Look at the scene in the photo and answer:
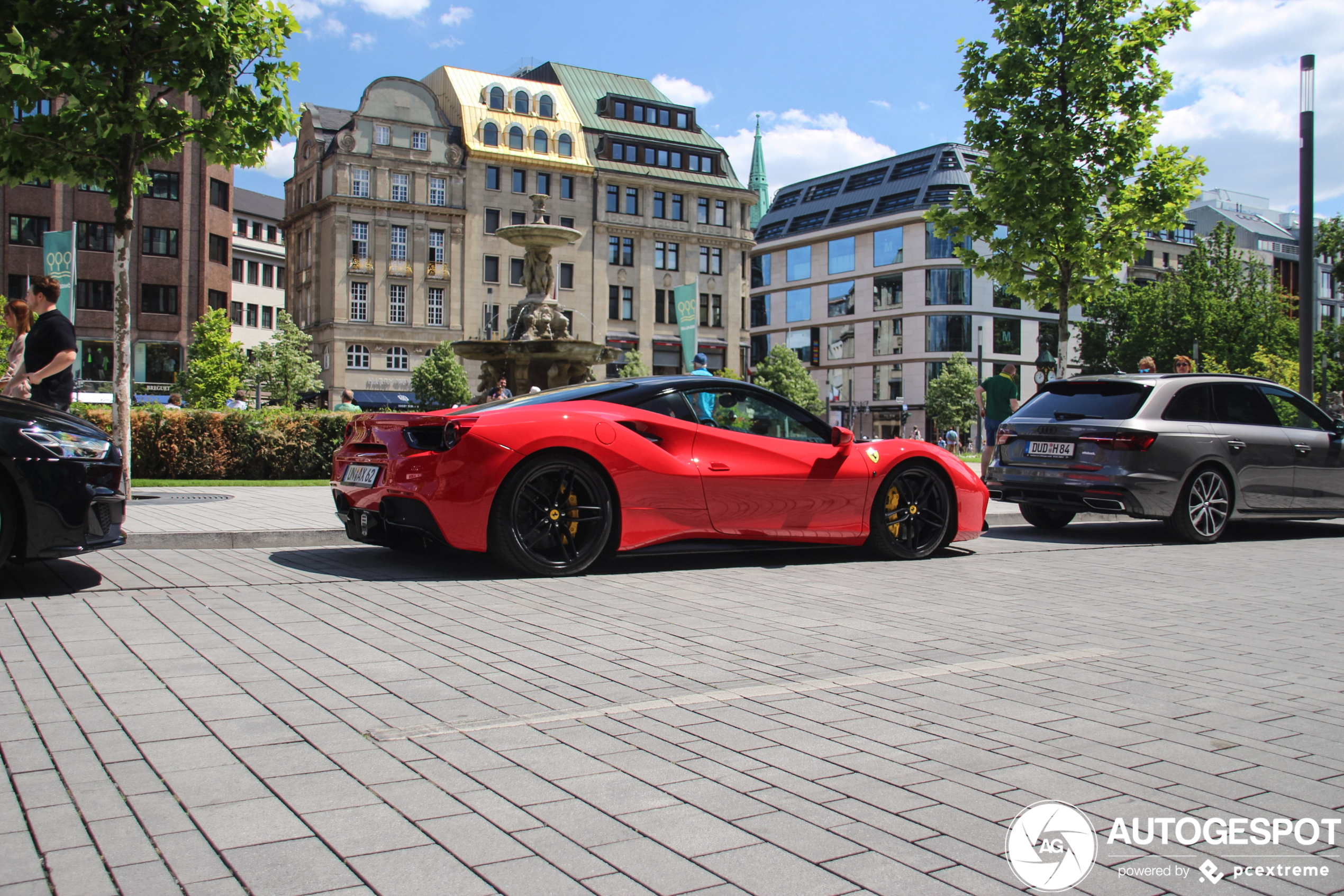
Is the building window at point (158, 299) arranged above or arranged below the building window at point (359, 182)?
below

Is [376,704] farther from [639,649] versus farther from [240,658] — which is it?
[639,649]

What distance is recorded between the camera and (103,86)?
33.1ft

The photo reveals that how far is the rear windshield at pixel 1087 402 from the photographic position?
10.1m

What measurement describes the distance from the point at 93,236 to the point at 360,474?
189ft

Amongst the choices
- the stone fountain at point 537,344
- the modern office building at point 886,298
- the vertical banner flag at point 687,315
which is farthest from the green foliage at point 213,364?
the modern office building at point 886,298

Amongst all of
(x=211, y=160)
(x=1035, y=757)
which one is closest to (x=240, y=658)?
(x=1035, y=757)

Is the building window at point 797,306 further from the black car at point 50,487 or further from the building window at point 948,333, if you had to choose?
the black car at point 50,487

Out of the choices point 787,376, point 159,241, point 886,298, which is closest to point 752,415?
point 159,241

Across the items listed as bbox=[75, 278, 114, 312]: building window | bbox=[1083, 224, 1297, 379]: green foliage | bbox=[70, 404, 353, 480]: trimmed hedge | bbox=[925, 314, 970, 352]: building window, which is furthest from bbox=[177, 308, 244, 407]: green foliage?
bbox=[925, 314, 970, 352]: building window

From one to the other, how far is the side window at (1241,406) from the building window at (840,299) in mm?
84624

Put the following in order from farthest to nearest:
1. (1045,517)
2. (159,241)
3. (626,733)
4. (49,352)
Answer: (159,241), (1045,517), (49,352), (626,733)

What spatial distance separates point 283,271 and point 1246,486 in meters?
87.8

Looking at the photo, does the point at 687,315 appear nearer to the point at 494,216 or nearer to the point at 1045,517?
the point at 1045,517

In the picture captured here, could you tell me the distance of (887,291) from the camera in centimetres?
9062
